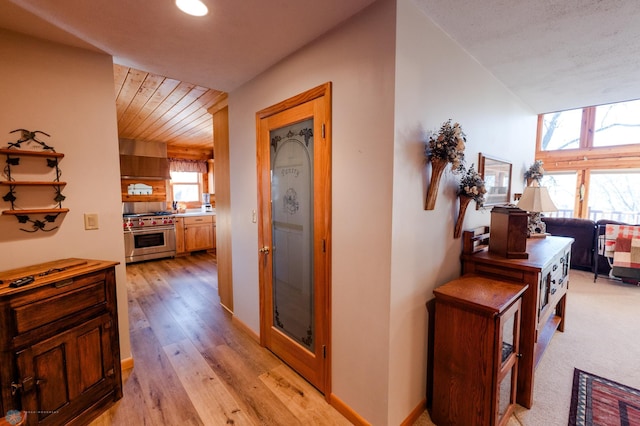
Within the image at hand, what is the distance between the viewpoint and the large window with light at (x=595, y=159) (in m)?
5.81

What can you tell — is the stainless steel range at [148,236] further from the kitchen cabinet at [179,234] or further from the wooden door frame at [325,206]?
the wooden door frame at [325,206]

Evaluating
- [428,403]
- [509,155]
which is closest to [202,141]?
[509,155]

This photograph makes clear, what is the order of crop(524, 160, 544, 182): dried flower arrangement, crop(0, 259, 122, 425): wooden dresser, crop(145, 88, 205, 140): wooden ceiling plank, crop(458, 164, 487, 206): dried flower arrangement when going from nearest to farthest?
1. crop(0, 259, 122, 425): wooden dresser
2. crop(458, 164, 487, 206): dried flower arrangement
3. crop(145, 88, 205, 140): wooden ceiling plank
4. crop(524, 160, 544, 182): dried flower arrangement

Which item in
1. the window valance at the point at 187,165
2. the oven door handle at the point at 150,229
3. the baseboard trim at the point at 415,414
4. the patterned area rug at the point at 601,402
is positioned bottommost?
the patterned area rug at the point at 601,402

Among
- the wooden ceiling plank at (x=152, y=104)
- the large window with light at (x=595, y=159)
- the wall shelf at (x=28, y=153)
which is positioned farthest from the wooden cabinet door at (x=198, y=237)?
the large window with light at (x=595, y=159)

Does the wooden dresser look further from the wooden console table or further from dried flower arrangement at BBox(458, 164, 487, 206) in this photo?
the wooden console table

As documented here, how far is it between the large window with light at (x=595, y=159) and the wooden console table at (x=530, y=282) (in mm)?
5603

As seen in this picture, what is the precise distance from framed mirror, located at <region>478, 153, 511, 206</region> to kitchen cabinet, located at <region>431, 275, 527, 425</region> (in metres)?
1.00

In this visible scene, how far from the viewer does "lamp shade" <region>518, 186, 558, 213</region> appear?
7.61 ft

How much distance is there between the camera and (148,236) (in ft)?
17.9

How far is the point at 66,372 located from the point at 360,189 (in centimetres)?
207

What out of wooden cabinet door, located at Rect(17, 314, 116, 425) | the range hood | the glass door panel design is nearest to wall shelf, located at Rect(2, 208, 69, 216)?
wooden cabinet door, located at Rect(17, 314, 116, 425)

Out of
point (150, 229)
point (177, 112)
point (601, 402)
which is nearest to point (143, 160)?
point (150, 229)

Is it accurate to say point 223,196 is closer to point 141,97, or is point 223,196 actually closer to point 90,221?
point 90,221
